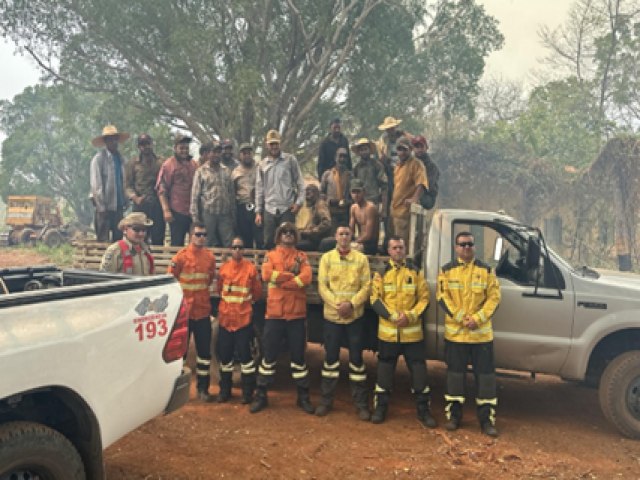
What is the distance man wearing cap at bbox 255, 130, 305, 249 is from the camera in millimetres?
6164

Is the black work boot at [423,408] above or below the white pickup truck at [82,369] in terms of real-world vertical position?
below

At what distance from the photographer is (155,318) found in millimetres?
2707

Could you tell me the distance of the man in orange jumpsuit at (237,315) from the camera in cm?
498

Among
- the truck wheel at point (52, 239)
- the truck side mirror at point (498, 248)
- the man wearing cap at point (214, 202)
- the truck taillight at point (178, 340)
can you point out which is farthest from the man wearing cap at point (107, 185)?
the truck wheel at point (52, 239)

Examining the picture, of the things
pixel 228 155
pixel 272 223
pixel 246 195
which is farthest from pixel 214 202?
pixel 228 155

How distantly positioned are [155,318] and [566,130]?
72.1 ft

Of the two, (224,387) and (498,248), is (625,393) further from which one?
(224,387)

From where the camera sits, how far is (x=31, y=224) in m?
24.2

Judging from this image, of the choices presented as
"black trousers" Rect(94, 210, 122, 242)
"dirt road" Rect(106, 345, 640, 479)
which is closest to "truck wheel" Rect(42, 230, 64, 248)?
"black trousers" Rect(94, 210, 122, 242)

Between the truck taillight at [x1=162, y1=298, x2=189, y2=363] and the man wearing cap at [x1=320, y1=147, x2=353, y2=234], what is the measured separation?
407 cm

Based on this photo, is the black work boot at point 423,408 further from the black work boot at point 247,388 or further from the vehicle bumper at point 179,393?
the vehicle bumper at point 179,393

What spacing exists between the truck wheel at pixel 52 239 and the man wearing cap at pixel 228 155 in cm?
1943

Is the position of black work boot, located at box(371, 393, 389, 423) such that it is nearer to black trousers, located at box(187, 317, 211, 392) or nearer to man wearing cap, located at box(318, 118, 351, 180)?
black trousers, located at box(187, 317, 211, 392)

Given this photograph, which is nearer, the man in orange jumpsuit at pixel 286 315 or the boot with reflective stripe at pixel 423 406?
the boot with reflective stripe at pixel 423 406
